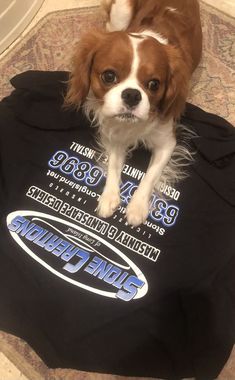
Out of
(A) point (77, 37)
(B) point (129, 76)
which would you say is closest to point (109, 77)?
(B) point (129, 76)

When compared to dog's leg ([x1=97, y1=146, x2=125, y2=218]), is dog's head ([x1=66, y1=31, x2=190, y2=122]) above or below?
above

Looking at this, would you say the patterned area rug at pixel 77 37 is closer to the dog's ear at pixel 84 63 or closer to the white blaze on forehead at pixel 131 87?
the dog's ear at pixel 84 63

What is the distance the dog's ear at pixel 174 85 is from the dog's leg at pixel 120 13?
0.40 meters

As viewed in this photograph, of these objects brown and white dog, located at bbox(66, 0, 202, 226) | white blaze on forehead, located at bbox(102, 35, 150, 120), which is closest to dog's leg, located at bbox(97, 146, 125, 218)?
brown and white dog, located at bbox(66, 0, 202, 226)

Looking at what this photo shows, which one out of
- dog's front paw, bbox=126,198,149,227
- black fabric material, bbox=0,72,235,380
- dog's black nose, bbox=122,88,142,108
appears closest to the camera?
dog's black nose, bbox=122,88,142,108

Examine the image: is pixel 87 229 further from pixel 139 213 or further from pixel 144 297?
pixel 144 297

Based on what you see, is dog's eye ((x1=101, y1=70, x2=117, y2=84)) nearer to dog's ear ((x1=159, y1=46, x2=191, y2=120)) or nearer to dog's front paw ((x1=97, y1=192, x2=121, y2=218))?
dog's ear ((x1=159, y1=46, x2=191, y2=120))

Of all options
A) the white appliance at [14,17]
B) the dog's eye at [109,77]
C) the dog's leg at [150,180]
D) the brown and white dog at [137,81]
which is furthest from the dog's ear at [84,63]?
the white appliance at [14,17]

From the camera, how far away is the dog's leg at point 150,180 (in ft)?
4.81

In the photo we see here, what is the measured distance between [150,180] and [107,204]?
0.18 m

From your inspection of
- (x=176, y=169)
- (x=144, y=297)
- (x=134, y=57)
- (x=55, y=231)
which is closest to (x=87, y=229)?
(x=55, y=231)

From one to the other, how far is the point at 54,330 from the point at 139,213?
1.59ft

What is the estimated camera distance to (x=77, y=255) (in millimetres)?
1437

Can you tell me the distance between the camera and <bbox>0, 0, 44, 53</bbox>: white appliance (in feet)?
6.22
